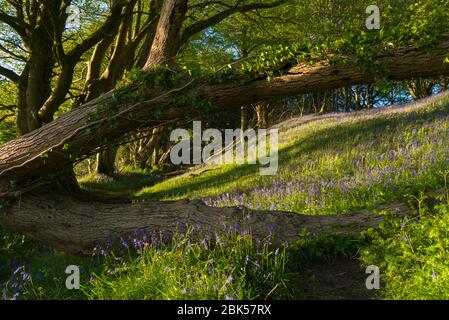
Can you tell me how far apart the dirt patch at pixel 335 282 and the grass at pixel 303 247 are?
0.12 metres

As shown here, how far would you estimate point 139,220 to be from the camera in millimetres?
6465

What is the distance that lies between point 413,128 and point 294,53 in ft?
29.2

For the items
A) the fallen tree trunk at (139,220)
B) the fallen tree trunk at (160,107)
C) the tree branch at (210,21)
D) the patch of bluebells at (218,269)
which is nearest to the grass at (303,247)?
the patch of bluebells at (218,269)

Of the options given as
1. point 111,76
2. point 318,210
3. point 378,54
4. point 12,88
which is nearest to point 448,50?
point 378,54

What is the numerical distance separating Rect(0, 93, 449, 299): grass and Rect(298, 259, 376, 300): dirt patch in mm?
123

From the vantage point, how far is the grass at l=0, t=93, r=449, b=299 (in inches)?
175

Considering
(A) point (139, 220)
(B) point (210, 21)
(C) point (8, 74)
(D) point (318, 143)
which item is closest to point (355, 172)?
(A) point (139, 220)

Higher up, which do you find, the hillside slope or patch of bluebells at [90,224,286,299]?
the hillside slope

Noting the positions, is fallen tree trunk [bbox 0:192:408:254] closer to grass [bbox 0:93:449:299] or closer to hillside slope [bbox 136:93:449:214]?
grass [bbox 0:93:449:299]

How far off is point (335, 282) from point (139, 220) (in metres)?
2.90

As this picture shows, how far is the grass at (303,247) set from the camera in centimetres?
445

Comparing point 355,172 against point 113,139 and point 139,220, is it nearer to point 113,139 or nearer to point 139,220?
point 139,220

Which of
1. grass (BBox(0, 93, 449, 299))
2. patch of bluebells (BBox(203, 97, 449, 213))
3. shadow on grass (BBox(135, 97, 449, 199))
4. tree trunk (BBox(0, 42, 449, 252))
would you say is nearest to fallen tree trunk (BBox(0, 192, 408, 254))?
tree trunk (BBox(0, 42, 449, 252))
